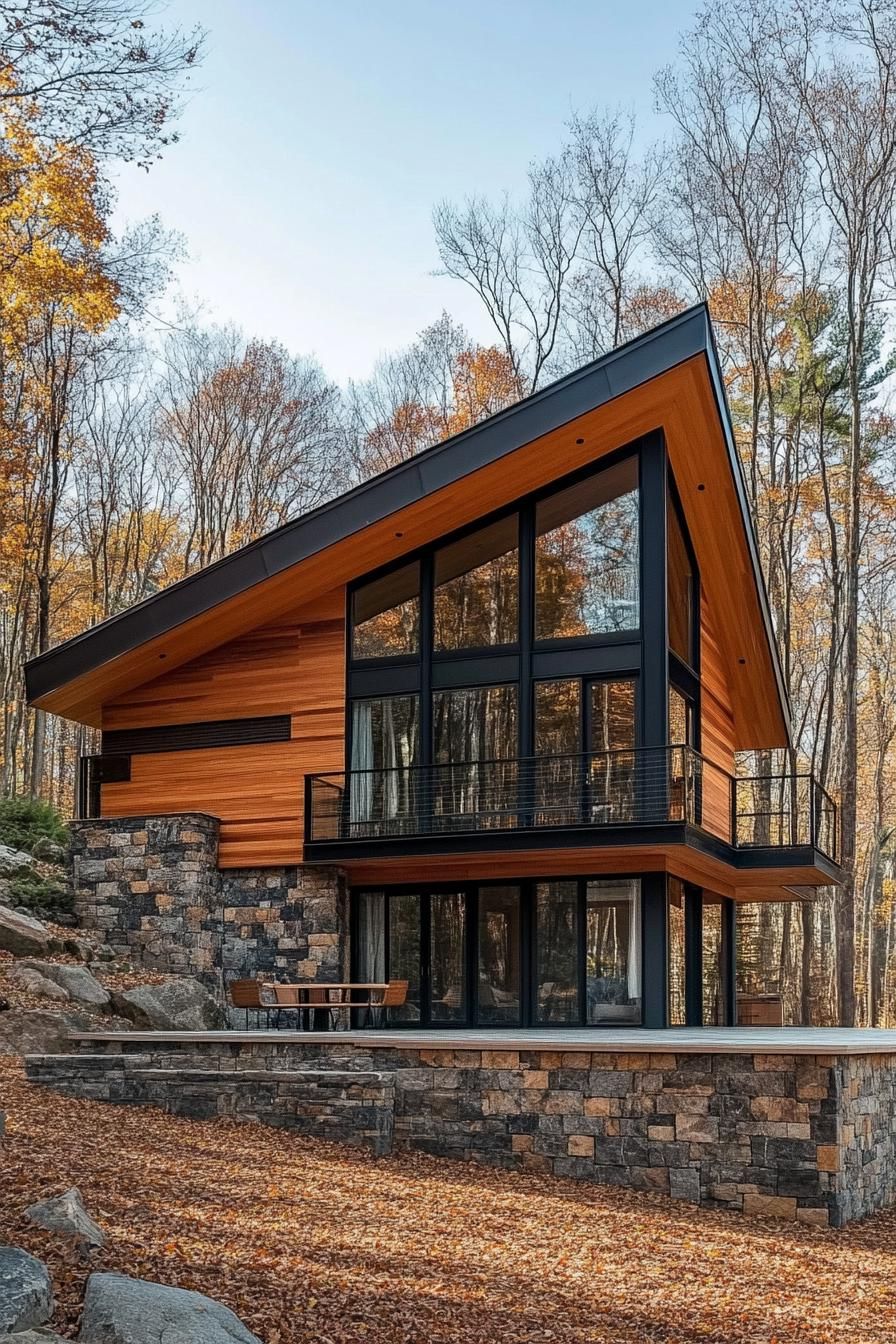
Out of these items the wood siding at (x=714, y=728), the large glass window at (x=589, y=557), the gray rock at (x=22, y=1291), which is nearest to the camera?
the gray rock at (x=22, y=1291)

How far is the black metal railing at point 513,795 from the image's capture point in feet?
47.1

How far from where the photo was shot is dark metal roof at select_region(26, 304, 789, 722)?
14344 millimetres

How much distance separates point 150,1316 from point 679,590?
12787mm

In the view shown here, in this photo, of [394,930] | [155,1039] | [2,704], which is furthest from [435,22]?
[2,704]

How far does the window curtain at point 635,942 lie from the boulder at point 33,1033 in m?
5.94

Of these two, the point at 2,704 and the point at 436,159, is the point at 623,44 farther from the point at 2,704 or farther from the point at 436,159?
the point at 2,704

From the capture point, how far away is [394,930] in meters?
15.8

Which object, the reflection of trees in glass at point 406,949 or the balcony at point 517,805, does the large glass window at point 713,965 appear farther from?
the reflection of trees in glass at point 406,949

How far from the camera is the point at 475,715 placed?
15.6 metres

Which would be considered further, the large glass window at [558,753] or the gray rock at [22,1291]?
the large glass window at [558,753]

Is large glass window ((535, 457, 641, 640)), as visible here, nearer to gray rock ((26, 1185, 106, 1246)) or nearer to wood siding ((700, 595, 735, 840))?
wood siding ((700, 595, 735, 840))

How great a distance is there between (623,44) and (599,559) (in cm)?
1325

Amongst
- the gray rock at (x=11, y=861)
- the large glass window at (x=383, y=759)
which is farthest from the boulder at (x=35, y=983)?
the large glass window at (x=383, y=759)

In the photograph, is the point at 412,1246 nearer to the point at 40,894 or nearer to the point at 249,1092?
the point at 249,1092
